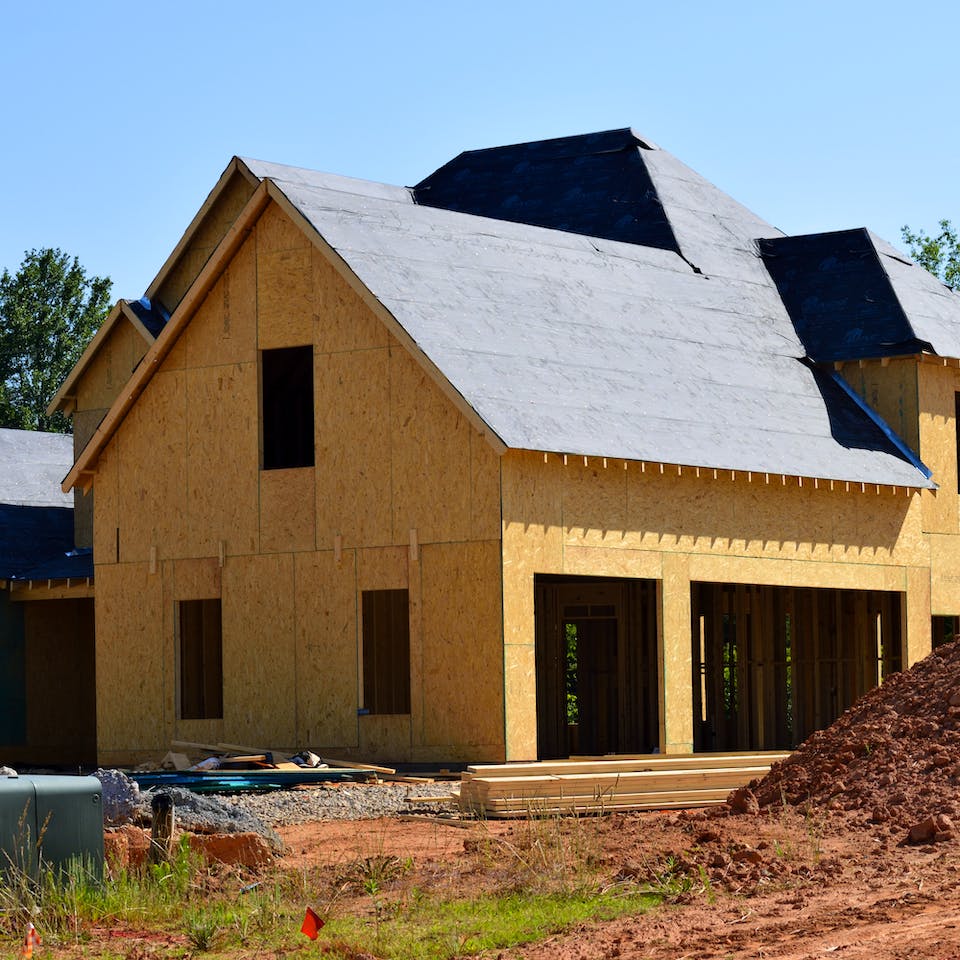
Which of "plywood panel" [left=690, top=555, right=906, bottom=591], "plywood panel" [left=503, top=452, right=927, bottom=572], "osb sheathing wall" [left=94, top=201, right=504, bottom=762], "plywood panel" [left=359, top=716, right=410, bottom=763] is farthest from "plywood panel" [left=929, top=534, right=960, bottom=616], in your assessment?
"plywood panel" [left=359, top=716, right=410, bottom=763]

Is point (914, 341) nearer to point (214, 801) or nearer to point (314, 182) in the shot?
point (314, 182)

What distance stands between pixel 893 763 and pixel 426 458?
950 cm

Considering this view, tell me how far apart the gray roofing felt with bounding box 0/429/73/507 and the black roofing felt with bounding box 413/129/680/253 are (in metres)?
8.87

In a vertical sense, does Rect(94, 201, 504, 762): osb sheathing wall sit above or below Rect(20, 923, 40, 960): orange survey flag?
above

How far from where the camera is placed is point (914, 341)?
28547mm

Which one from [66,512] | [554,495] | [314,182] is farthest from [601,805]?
[66,512]

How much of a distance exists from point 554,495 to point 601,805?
6028mm

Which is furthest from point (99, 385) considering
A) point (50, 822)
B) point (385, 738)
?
point (50, 822)

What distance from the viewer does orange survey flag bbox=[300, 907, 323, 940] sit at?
450 inches

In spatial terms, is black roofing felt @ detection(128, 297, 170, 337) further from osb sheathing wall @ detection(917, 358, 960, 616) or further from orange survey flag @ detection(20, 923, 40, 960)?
orange survey flag @ detection(20, 923, 40, 960)

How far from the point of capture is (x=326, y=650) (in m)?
23.9

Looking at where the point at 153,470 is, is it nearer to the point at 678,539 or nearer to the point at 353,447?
the point at 353,447

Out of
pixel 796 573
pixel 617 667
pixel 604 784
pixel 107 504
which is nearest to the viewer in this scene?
pixel 604 784

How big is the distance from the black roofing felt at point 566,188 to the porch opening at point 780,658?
6.29m
